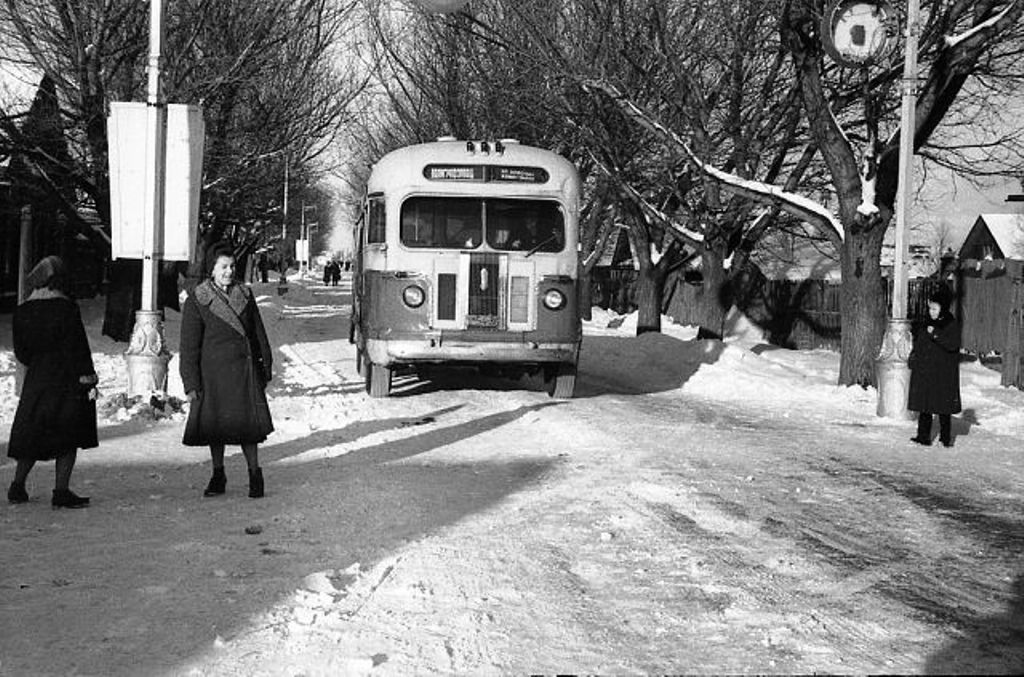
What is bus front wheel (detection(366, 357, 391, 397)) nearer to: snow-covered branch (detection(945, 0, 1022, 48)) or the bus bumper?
the bus bumper

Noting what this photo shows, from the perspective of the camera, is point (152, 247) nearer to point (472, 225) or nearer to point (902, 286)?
point (472, 225)

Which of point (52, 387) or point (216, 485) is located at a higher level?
point (52, 387)

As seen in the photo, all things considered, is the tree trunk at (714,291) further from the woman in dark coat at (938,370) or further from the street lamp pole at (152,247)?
the street lamp pole at (152,247)

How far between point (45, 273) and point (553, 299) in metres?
7.56

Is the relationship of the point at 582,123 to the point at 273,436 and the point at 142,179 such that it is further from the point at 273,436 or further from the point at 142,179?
the point at 273,436

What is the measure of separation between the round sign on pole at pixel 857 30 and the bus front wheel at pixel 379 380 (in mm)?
6775

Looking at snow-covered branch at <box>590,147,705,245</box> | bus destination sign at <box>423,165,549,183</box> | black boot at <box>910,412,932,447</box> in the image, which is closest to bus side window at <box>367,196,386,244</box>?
bus destination sign at <box>423,165,549,183</box>

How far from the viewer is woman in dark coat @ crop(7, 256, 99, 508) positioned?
7520mm

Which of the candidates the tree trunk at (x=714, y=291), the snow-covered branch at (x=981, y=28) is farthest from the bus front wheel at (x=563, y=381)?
the tree trunk at (x=714, y=291)

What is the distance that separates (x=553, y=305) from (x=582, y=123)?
8.49 meters

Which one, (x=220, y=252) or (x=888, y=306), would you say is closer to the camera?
A: (x=220, y=252)

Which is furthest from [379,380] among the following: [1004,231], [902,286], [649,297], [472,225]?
[1004,231]

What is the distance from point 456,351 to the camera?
14.0 meters

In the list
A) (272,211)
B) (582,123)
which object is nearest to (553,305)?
(582,123)
